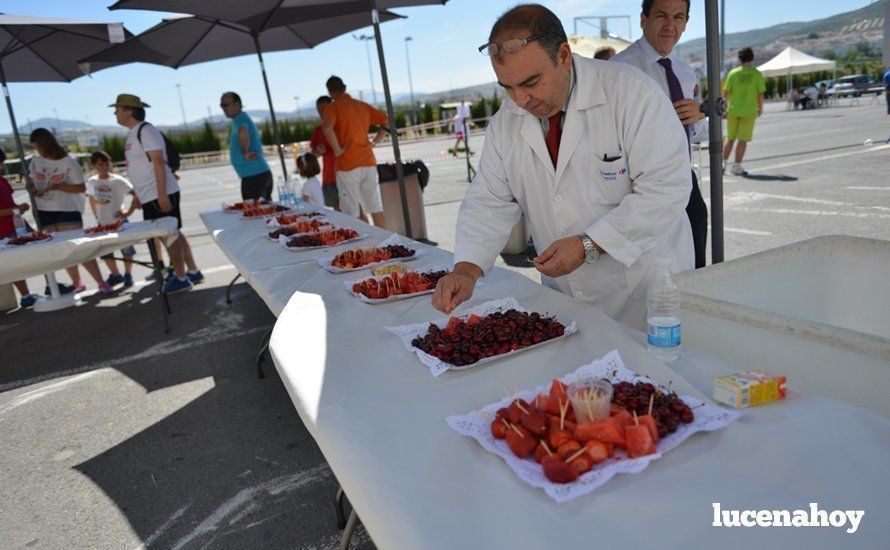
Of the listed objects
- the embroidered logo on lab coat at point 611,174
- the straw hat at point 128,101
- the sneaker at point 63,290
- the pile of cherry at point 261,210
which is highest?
the straw hat at point 128,101

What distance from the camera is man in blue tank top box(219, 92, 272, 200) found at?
22.3 feet

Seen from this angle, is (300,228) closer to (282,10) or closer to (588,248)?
(588,248)

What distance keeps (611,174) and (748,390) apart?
3.47ft

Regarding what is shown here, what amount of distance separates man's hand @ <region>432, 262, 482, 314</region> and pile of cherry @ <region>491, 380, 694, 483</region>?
772 mm

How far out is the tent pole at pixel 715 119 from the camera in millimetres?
2908

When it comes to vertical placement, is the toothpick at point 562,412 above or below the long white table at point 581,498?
above

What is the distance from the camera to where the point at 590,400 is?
1271 mm

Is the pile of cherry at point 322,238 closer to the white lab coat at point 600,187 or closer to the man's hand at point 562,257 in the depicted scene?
the white lab coat at point 600,187

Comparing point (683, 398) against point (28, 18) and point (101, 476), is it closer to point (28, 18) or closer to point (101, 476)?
Result: point (101, 476)

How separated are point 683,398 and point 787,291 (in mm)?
1352

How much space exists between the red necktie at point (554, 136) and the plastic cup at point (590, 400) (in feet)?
3.82

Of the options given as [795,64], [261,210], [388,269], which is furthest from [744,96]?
[795,64]

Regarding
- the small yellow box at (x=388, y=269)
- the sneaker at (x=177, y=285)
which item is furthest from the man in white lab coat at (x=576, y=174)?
the sneaker at (x=177, y=285)

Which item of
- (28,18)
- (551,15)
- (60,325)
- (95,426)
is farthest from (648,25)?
(28,18)
